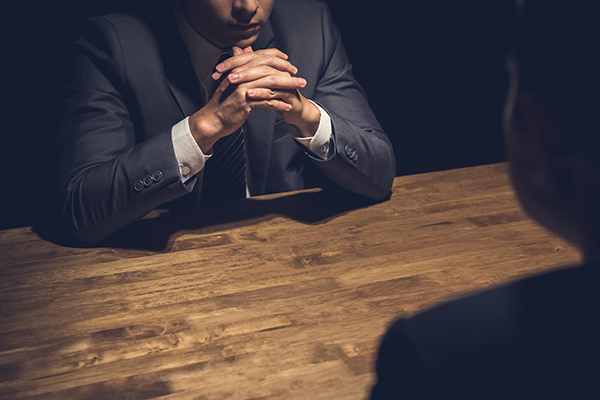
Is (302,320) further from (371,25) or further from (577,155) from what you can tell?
(371,25)

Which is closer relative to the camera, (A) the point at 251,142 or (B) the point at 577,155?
(B) the point at 577,155

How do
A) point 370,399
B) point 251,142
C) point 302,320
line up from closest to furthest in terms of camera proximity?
1. point 370,399
2. point 302,320
3. point 251,142

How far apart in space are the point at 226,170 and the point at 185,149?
504 millimetres

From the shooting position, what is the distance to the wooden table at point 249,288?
2.87ft

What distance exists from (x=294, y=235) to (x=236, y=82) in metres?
0.44

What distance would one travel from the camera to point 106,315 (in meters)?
1.05

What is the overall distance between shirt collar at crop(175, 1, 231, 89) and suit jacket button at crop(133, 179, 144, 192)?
1.71 feet

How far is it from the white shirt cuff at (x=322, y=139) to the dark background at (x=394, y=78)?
80 centimetres

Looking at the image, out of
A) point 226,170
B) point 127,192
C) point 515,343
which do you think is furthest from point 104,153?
point 515,343

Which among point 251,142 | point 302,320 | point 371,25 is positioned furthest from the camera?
point 371,25

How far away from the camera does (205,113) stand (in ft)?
4.96

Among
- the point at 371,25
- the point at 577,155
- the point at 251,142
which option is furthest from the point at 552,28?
the point at 371,25

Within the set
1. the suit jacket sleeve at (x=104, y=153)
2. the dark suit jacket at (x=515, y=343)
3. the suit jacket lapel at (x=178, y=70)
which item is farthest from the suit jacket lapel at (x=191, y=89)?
the dark suit jacket at (x=515, y=343)

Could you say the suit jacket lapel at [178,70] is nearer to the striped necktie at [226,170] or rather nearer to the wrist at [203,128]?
the striped necktie at [226,170]
